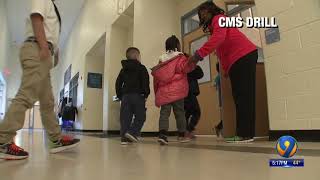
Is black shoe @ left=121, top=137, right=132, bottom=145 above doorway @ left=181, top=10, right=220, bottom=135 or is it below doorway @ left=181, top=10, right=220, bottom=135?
below

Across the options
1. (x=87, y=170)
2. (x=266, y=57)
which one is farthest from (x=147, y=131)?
(x=87, y=170)

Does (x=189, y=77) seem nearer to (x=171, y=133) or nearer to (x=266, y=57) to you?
(x=266, y=57)

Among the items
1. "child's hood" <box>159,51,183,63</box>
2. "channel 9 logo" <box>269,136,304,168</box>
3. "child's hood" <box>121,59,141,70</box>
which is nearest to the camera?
"channel 9 logo" <box>269,136,304,168</box>

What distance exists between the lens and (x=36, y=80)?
1.66 metres

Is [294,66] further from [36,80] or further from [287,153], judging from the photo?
[36,80]

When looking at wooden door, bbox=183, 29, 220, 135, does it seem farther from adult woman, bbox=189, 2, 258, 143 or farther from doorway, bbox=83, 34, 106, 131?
doorway, bbox=83, 34, 106, 131

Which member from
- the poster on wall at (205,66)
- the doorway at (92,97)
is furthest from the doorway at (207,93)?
the doorway at (92,97)

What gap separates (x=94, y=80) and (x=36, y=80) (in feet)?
21.6

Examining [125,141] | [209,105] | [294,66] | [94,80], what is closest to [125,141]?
[125,141]

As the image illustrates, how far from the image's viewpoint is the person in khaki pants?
156 cm

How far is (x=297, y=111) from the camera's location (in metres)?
2.34

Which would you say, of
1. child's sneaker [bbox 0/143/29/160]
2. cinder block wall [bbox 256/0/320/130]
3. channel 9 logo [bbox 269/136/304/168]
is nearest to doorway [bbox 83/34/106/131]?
cinder block wall [bbox 256/0/320/130]

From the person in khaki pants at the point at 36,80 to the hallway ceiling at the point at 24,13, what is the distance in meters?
7.09

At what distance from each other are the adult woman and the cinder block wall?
0.25 meters
